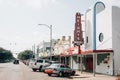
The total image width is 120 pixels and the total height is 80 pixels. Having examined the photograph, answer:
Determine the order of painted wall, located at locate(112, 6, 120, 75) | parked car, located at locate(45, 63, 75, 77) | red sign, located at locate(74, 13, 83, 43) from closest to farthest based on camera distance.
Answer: painted wall, located at locate(112, 6, 120, 75)
parked car, located at locate(45, 63, 75, 77)
red sign, located at locate(74, 13, 83, 43)

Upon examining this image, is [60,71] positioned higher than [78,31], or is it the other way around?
[78,31]

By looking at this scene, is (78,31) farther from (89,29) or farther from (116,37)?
(116,37)

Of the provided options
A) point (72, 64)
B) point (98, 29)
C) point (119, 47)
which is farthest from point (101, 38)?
point (72, 64)

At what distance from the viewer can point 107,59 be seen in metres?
32.8

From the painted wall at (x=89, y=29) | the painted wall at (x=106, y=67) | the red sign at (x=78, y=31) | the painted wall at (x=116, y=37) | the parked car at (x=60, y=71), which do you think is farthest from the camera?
the red sign at (x=78, y=31)

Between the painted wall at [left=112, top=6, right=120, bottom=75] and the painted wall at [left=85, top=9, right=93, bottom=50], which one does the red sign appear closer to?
the painted wall at [left=85, top=9, right=93, bottom=50]

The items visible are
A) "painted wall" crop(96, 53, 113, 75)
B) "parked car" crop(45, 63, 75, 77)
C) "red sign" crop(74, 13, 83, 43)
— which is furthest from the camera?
"red sign" crop(74, 13, 83, 43)

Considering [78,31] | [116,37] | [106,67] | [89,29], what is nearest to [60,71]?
[106,67]

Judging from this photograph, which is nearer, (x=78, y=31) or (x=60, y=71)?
(x=60, y=71)

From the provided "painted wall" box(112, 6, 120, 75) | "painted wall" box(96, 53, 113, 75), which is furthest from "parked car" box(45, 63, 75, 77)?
"painted wall" box(112, 6, 120, 75)

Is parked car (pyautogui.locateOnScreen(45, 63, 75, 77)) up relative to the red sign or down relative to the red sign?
down

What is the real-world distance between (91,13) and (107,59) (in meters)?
7.17

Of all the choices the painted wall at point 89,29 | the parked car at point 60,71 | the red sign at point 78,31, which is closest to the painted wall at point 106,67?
the painted wall at point 89,29

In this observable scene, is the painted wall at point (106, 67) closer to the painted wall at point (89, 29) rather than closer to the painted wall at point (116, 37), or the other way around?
the painted wall at point (116, 37)
